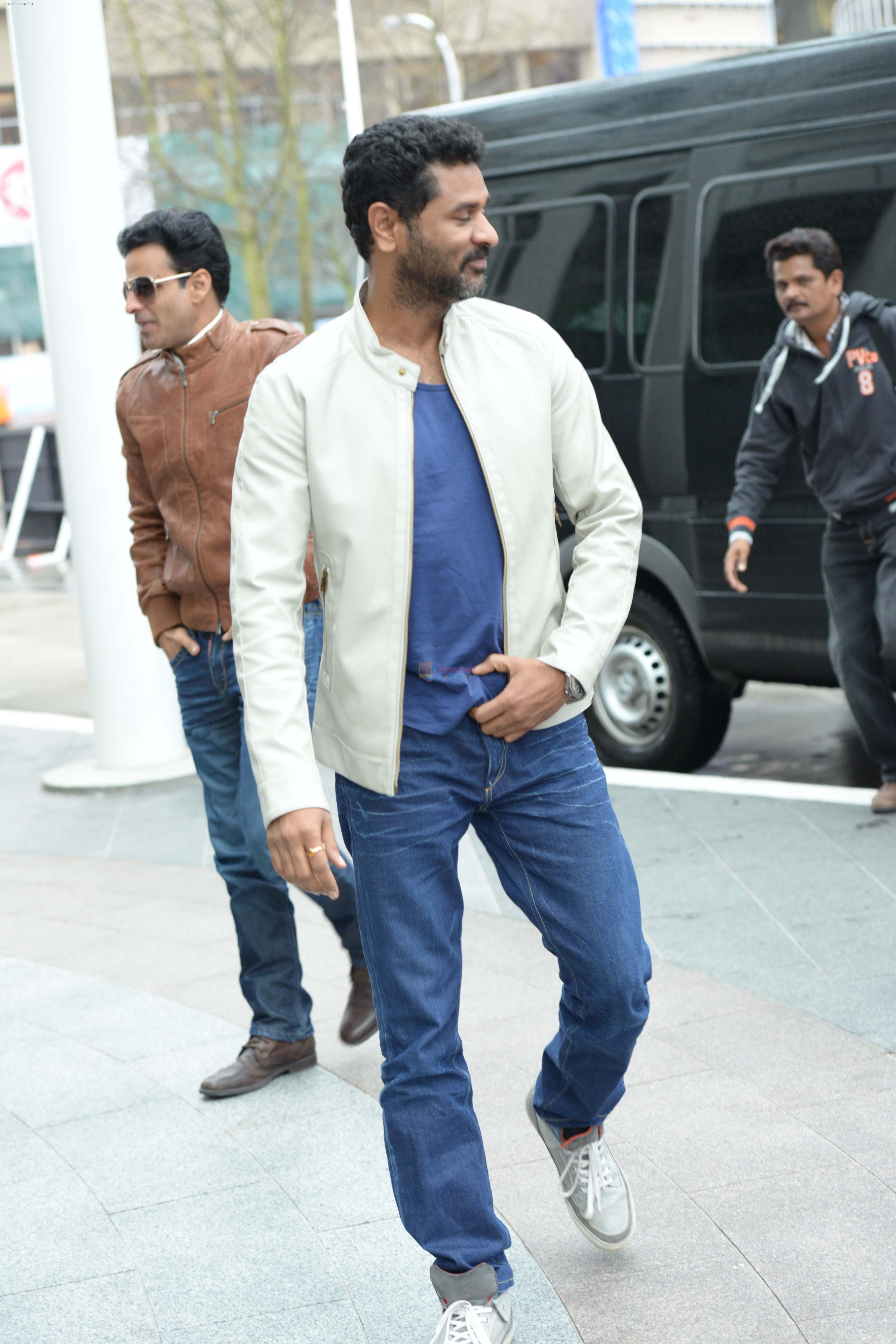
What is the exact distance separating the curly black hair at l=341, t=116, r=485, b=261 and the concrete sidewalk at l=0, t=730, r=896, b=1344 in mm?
1829

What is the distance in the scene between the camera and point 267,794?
8.24 feet

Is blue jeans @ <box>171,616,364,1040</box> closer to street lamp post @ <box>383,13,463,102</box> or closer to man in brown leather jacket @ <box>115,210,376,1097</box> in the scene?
man in brown leather jacket @ <box>115,210,376,1097</box>

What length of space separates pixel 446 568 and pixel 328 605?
20 centimetres

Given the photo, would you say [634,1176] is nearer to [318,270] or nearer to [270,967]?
[270,967]

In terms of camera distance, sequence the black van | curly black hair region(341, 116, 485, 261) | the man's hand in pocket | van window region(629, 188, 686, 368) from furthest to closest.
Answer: van window region(629, 188, 686, 368)
the black van
the man's hand in pocket
curly black hair region(341, 116, 485, 261)

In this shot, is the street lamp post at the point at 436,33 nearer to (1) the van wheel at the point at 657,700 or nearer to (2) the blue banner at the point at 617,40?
(2) the blue banner at the point at 617,40

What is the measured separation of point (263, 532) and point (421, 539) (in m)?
0.25

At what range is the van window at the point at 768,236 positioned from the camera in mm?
6008

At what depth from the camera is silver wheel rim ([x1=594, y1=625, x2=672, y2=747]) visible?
23.3 feet

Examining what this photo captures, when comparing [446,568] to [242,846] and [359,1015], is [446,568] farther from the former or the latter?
[359,1015]

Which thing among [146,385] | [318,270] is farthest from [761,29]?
[146,385]

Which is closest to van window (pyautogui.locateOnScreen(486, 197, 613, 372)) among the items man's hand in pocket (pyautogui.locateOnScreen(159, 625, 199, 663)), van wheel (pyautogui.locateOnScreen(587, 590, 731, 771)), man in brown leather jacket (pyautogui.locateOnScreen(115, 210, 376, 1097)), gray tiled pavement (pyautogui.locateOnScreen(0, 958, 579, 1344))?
van wheel (pyautogui.locateOnScreen(587, 590, 731, 771))

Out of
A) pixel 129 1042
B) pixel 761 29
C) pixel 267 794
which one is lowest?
pixel 129 1042

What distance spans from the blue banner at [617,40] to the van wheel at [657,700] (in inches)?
565
